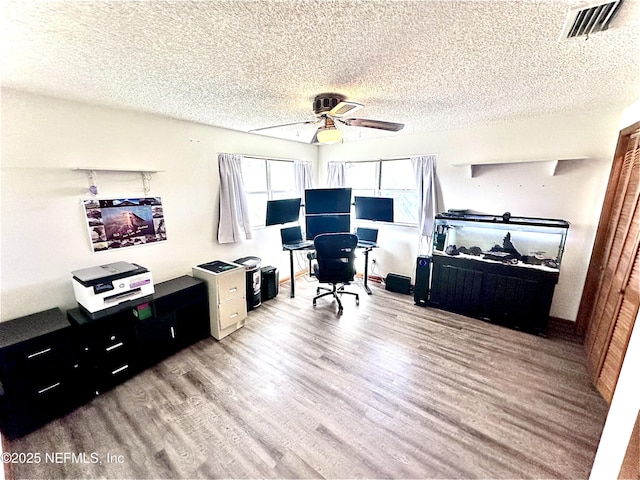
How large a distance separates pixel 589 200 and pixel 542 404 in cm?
225

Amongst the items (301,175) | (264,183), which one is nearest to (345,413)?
(264,183)

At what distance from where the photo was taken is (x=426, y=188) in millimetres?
3627

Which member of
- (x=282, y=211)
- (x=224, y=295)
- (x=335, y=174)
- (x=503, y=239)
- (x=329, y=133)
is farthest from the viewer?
(x=335, y=174)

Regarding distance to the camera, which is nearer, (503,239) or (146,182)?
(146,182)

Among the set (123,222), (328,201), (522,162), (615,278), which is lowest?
(615,278)

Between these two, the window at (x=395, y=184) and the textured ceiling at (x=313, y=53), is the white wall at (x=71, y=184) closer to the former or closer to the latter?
the textured ceiling at (x=313, y=53)

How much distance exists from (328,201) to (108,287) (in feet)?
9.23

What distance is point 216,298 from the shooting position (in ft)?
8.96

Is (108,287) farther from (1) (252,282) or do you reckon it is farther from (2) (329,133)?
(2) (329,133)

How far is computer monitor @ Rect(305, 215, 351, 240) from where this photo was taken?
12.9 ft

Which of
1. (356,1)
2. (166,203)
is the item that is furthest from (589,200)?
(166,203)

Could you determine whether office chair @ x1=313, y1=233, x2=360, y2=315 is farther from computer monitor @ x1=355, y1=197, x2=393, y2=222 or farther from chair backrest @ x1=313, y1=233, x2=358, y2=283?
computer monitor @ x1=355, y1=197, x2=393, y2=222

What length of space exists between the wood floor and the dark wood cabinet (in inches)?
4.7

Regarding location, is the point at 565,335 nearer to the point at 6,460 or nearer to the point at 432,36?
the point at 432,36
